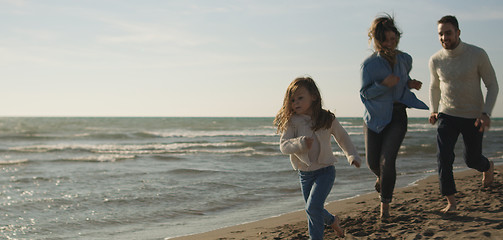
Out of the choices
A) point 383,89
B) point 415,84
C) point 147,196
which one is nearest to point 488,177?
→ point 415,84

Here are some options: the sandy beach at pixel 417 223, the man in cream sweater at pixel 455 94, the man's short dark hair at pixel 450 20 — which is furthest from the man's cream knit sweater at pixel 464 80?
the sandy beach at pixel 417 223

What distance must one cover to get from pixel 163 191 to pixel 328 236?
487cm

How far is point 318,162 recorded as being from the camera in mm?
3209

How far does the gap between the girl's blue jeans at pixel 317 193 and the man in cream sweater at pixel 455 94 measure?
162cm

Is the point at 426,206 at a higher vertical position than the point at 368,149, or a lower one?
lower

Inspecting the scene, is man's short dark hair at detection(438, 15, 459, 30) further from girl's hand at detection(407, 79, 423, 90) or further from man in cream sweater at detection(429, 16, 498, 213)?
girl's hand at detection(407, 79, 423, 90)

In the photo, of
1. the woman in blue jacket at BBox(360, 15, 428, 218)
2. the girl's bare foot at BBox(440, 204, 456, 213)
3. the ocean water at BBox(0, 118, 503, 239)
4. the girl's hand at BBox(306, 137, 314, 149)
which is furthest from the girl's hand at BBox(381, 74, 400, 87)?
the ocean water at BBox(0, 118, 503, 239)

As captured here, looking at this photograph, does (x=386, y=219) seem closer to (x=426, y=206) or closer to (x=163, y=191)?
(x=426, y=206)

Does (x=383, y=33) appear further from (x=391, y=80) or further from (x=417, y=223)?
(x=417, y=223)

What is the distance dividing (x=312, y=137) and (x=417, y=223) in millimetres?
1467

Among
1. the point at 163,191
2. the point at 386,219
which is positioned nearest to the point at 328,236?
the point at 386,219

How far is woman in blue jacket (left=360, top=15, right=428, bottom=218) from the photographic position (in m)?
3.82

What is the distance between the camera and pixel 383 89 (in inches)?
150

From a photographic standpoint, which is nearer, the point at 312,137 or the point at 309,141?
the point at 309,141
